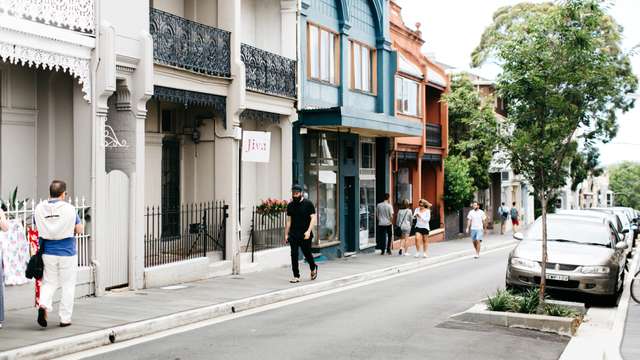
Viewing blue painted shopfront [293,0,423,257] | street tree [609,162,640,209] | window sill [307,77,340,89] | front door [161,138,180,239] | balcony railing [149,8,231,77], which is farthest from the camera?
street tree [609,162,640,209]

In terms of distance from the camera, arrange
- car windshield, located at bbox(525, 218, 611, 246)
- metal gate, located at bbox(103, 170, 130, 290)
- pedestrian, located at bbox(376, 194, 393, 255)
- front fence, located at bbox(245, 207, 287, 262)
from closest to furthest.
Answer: metal gate, located at bbox(103, 170, 130, 290), car windshield, located at bbox(525, 218, 611, 246), front fence, located at bbox(245, 207, 287, 262), pedestrian, located at bbox(376, 194, 393, 255)

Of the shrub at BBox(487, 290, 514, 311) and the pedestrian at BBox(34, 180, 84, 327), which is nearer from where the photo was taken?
the pedestrian at BBox(34, 180, 84, 327)

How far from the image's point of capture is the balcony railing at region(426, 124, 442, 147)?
3394 cm

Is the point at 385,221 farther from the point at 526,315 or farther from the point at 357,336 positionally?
the point at 357,336

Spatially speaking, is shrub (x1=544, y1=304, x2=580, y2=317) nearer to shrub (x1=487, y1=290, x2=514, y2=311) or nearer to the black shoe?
shrub (x1=487, y1=290, x2=514, y2=311)

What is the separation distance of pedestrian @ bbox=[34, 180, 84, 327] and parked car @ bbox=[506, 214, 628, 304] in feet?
25.4

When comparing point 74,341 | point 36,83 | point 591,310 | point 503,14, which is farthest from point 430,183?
point 74,341

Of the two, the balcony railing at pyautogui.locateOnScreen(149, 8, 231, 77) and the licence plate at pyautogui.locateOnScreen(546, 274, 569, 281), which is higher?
the balcony railing at pyautogui.locateOnScreen(149, 8, 231, 77)

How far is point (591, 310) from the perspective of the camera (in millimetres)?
13812

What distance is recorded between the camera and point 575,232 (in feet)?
51.0

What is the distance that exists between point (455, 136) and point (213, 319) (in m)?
27.7

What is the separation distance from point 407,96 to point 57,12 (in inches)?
766

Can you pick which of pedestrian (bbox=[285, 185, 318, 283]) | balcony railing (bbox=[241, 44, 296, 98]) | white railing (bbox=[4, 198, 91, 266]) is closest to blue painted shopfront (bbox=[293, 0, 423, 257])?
balcony railing (bbox=[241, 44, 296, 98])

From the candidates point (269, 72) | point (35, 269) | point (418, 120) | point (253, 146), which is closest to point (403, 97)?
point (418, 120)
